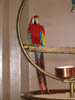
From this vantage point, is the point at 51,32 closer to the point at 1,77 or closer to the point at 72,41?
the point at 72,41

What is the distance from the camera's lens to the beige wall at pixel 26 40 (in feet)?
4.87

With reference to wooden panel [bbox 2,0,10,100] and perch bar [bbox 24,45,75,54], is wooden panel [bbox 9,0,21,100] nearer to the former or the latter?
wooden panel [bbox 2,0,10,100]

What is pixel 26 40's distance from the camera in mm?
1543

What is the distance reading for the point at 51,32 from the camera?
1.60 meters

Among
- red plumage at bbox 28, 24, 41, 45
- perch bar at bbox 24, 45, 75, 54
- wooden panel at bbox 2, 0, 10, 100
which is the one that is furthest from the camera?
wooden panel at bbox 2, 0, 10, 100

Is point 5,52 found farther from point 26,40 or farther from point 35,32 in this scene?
point 35,32

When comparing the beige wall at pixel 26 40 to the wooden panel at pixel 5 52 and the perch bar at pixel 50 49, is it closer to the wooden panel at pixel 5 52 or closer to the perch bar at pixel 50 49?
the wooden panel at pixel 5 52

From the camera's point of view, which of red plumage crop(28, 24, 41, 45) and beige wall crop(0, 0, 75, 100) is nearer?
red plumage crop(28, 24, 41, 45)

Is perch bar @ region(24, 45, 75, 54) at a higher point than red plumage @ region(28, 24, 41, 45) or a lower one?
lower

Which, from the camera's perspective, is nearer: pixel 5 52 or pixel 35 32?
pixel 35 32

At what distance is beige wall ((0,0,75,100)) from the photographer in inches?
58.5

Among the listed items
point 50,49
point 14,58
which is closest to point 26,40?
point 14,58

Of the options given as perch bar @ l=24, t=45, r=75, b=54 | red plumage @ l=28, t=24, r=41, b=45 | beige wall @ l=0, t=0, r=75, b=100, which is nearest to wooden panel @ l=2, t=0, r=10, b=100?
beige wall @ l=0, t=0, r=75, b=100

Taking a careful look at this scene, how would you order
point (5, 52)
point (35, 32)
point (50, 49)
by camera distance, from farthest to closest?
point (5, 52) < point (35, 32) < point (50, 49)
